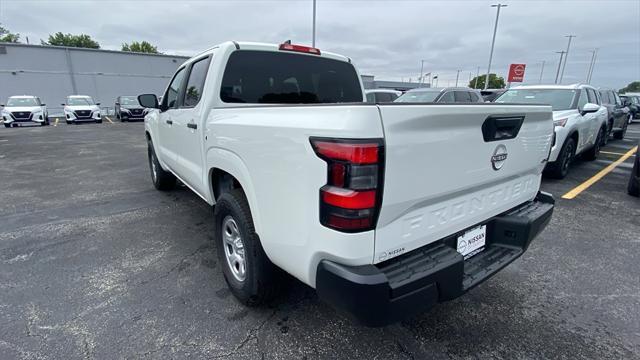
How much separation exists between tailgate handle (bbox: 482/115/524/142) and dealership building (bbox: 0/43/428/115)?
31550 millimetres

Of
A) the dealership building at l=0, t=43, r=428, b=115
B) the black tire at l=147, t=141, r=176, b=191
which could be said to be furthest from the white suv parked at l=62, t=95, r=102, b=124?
the black tire at l=147, t=141, r=176, b=191

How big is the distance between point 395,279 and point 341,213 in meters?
0.43

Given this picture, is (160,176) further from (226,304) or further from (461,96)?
(461,96)

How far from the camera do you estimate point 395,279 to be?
5.24 feet

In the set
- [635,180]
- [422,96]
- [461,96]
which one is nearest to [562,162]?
[635,180]

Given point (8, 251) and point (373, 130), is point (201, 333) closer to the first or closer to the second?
point (373, 130)

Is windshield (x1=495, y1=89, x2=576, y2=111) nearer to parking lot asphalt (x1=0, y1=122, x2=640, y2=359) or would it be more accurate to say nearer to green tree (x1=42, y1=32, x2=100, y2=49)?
parking lot asphalt (x1=0, y1=122, x2=640, y2=359)

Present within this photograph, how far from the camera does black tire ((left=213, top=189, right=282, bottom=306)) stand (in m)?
2.21

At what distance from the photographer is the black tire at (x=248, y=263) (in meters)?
2.21

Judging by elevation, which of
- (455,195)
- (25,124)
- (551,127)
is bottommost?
(25,124)

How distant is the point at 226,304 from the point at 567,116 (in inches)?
264

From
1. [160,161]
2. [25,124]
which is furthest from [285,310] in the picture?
[25,124]

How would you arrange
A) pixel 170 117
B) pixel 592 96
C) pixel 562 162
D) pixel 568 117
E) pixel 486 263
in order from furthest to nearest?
pixel 592 96, pixel 562 162, pixel 568 117, pixel 170 117, pixel 486 263

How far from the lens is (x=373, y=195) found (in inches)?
59.7
